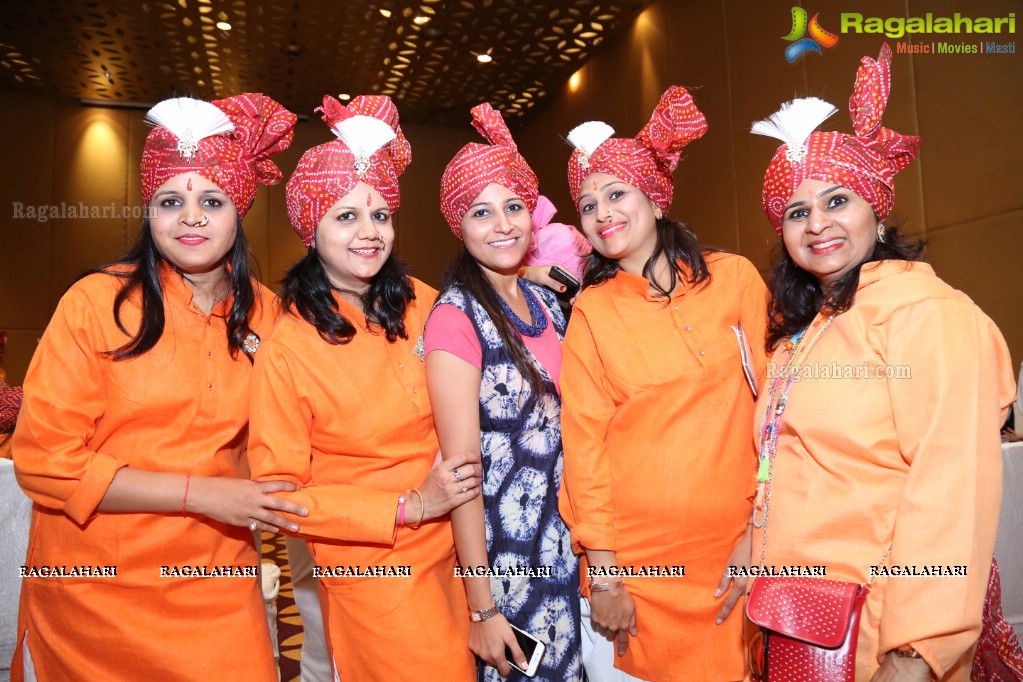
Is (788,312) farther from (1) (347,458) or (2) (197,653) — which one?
(2) (197,653)

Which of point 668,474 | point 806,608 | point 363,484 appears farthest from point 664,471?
point 363,484

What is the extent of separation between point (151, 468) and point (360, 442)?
508 millimetres

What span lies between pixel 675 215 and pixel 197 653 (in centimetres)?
616

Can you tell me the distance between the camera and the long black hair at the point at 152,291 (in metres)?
1.76

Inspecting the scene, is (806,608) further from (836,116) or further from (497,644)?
(836,116)

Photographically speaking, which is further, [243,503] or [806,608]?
[243,503]

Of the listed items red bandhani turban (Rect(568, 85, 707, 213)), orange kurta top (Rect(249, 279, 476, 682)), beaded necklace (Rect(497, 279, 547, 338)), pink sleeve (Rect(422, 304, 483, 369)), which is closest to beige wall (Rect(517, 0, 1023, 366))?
red bandhani turban (Rect(568, 85, 707, 213))

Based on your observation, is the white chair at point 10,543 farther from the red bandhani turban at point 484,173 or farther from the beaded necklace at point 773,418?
the beaded necklace at point 773,418

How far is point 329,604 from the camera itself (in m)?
1.78

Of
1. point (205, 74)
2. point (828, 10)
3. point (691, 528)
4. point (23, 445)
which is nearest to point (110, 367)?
point (23, 445)

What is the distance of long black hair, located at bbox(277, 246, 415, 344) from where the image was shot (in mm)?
1866

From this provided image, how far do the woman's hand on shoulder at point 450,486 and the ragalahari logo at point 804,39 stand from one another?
15.3 ft

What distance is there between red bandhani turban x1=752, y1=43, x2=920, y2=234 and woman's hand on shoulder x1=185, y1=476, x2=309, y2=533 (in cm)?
141

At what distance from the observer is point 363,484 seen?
179cm
